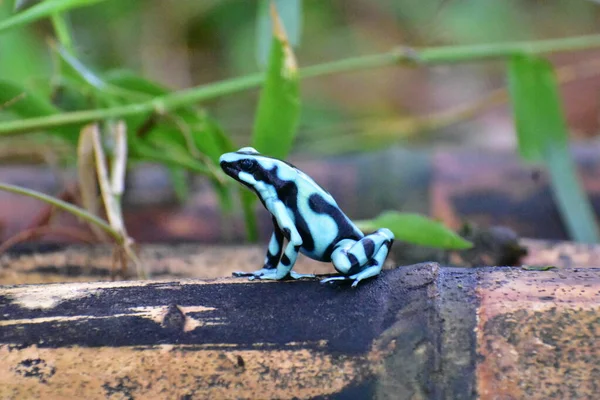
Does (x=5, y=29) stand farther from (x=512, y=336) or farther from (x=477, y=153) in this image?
(x=477, y=153)

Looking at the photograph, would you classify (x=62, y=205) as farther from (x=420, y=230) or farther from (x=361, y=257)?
(x=420, y=230)

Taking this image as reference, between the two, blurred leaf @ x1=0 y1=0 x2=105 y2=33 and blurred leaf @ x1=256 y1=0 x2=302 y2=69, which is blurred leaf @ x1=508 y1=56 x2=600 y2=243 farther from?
blurred leaf @ x1=0 y1=0 x2=105 y2=33

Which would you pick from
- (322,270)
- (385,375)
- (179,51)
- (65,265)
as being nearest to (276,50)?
(322,270)

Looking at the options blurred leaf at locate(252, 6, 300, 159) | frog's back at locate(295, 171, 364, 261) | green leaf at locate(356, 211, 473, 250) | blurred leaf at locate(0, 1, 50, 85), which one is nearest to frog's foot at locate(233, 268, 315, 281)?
frog's back at locate(295, 171, 364, 261)

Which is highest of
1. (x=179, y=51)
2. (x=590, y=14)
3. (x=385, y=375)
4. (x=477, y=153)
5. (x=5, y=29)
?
(x=590, y=14)

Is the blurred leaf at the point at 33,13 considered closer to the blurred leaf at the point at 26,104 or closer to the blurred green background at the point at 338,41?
the blurred leaf at the point at 26,104

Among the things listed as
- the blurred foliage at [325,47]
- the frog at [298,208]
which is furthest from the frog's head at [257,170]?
the blurred foliage at [325,47]
